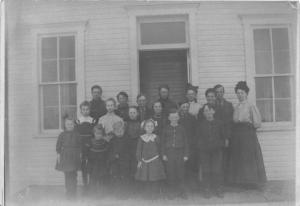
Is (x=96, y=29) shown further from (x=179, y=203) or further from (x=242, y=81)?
(x=179, y=203)

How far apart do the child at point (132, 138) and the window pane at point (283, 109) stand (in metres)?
1.56

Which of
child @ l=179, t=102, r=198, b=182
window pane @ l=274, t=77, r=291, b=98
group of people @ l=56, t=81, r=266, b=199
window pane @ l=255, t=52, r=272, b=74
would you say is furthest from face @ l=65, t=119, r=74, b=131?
window pane @ l=274, t=77, r=291, b=98

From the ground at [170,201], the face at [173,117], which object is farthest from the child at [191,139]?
the ground at [170,201]

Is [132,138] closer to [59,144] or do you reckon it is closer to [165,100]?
[165,100]

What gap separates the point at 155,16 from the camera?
412 cm

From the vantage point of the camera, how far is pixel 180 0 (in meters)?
4.05

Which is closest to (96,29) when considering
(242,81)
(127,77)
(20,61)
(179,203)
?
(127,77)

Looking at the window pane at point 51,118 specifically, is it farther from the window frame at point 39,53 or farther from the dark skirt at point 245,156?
the dark skirt at point 245,156

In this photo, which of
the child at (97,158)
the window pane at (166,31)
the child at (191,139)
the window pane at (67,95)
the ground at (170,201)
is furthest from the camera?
the window pane at (166,31)

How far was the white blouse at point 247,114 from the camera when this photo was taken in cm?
379

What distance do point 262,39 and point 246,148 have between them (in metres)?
1.27

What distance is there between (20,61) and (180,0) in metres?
1.91

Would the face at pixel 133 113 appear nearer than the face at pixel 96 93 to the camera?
Yes

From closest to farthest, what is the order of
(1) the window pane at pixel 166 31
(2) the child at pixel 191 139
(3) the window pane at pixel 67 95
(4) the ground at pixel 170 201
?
(4) the ground at pixel 170 201 → (2) the child at pixel 191 139 → (3) the window pane at pixel 67 95 → (1) the window pane at pixel 166 31
